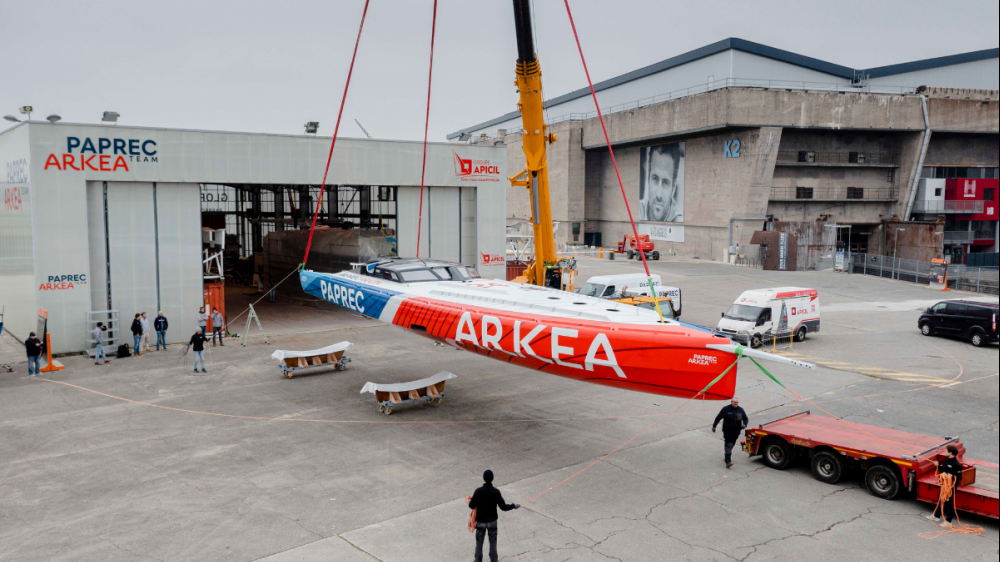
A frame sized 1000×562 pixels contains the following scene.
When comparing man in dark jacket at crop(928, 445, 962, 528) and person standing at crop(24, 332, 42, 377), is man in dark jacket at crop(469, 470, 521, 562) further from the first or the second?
person standing at crop(24, 332, 42, 377)

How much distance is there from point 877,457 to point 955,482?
3.60 feet

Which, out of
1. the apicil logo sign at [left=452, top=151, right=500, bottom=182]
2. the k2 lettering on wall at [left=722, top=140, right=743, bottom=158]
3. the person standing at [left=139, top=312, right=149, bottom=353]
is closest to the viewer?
the person standing at [left=139, top=312, right=149, bottom=353]

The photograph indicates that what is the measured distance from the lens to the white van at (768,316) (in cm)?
2233

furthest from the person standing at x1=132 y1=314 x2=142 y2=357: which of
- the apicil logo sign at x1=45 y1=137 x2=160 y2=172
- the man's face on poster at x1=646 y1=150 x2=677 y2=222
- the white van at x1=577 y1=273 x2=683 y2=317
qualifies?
the man's face on poster at x1=646 y1=150 x2=677 y2=222

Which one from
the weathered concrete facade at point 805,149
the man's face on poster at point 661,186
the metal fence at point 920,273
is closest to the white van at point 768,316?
the metal fence at point 920,273

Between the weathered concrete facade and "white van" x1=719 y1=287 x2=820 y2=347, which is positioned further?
the weathered concrete facade

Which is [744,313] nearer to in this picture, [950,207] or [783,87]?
[783,87]

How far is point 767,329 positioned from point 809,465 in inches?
436

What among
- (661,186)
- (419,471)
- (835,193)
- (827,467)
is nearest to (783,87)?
(835,193)

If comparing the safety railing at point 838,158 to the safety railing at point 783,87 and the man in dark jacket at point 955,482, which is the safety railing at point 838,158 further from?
the man in dark jacket at point 955,482

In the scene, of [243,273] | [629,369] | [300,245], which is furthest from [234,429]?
[243,273]

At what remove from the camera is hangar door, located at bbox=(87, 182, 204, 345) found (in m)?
21.3

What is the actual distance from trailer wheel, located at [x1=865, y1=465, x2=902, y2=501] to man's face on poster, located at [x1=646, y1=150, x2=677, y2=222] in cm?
4413

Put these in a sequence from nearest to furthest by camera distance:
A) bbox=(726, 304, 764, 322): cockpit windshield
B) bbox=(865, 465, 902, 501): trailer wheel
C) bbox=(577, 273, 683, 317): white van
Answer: bbox=(865, 465, 902, 501): trailer wheel, bbox=(726, 304, 764, 322): cockpit windshield, bbox=(577, 273, 683, 317): white van
